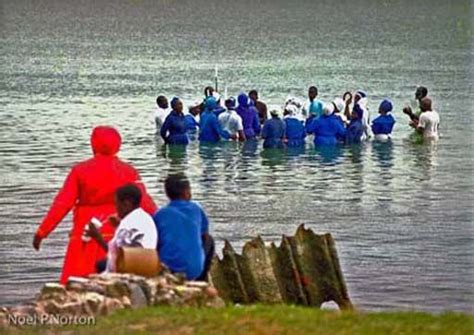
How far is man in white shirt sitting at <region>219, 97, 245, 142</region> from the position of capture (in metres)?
36.7

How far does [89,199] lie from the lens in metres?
15.3

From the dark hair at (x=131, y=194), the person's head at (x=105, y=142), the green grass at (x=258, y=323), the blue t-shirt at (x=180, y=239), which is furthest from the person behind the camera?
the person's head at (x=105, y=142)

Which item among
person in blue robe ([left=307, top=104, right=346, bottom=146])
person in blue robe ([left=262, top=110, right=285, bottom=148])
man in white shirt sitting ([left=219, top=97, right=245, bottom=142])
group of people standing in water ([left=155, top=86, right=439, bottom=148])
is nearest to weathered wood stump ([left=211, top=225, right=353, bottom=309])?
group of people standing in water ([left=155, top=86, right=439, bottom=148])

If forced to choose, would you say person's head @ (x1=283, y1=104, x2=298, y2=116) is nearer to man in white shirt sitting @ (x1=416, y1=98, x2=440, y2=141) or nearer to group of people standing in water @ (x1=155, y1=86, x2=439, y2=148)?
group of people standing in water @ (x1=155, y1=86, x2=439, y2=148)

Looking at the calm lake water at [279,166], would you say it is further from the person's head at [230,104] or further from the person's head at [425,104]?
the person's head at [425,104]

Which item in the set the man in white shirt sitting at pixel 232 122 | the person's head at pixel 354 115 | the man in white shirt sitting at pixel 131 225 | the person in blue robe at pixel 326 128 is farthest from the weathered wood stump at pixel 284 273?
the person's head at pixel 354 115

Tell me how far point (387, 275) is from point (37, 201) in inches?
349

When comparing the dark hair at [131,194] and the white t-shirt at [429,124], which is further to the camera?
the white t-shirt at [429,124]

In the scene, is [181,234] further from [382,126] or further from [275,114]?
[382,126]

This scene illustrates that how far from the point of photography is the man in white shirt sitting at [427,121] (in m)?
37.7

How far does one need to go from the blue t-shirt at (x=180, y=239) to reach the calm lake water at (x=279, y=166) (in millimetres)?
6211

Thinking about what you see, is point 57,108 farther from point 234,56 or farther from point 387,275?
point 234,56

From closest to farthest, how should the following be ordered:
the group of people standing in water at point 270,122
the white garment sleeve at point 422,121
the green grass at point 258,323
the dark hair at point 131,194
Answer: the green grass at point 258,323 → the dark hair at point 131,194 → the group of people standing in water at point 270,122 → the white garment sleeve at point 422,121

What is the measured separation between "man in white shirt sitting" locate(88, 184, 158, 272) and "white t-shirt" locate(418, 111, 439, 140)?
24030 mm
